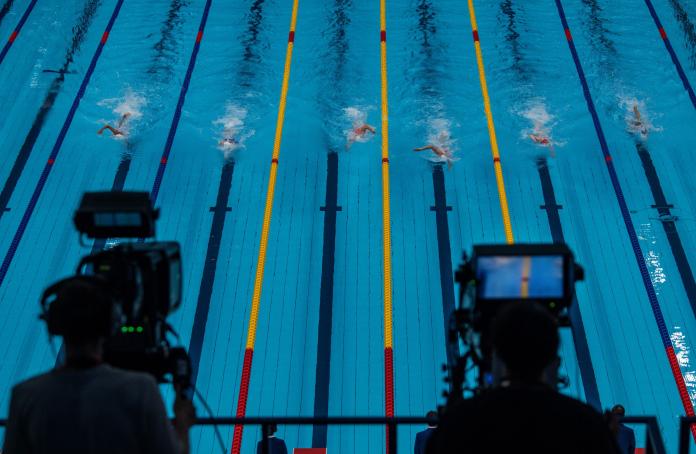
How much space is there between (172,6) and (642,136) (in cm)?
677

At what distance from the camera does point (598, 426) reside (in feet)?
4.50

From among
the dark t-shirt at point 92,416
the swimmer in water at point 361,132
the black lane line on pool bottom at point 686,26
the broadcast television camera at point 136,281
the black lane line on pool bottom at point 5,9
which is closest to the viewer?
the dark t-shirt at point 92,416

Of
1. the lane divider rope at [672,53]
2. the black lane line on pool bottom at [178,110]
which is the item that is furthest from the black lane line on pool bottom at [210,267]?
the lane divider rope at [672,53]

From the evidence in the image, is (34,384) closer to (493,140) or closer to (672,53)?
(493,140)

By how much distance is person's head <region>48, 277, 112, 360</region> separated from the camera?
1.58m

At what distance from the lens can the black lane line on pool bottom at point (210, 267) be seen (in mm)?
5781

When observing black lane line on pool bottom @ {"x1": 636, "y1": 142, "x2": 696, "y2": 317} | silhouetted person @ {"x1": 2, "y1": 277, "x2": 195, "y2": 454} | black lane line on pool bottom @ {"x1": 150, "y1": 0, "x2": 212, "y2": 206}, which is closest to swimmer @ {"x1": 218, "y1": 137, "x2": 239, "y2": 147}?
black lane line on pool bottom @ {"x1": 150, "y1": 0, "x2": 212, "y2": 206}

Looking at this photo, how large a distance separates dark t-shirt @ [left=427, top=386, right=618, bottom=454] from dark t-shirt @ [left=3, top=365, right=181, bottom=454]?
62 cm

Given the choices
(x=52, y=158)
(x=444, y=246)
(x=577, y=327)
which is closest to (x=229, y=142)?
(x=52, y=158)

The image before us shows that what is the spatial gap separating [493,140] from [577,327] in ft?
8.96

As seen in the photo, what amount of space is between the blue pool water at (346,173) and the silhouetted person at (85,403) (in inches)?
131

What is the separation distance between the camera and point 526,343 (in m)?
1.44

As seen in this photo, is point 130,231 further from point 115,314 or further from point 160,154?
point 160,154

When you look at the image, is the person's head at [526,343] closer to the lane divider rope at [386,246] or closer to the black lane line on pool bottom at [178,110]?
the lane divider rope at [386,246]
